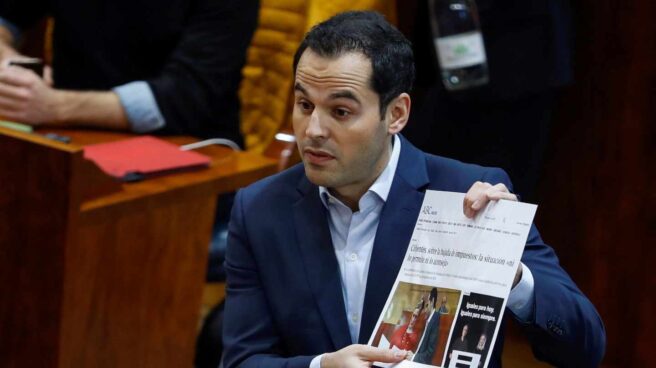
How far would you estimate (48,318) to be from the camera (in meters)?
2.86

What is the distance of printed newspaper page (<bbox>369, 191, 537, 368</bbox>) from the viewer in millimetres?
1900

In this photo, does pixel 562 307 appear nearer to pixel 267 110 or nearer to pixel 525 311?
pixel 525 311

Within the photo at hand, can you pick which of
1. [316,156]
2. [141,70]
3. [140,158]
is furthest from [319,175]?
[141,70]

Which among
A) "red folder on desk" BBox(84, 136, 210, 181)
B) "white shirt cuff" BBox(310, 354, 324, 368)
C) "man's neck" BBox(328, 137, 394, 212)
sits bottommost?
"white shirt cuff" BBox(310, 354, 324, 368)

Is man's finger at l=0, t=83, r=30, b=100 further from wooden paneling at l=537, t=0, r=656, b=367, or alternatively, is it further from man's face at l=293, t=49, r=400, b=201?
wooden paneling at l=537, t=0, r=656, b=367

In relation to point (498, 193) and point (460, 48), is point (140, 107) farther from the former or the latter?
point (498, 193)

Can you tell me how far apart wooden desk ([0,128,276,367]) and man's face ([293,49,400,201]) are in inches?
31.0

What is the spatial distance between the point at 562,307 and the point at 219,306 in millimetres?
1718

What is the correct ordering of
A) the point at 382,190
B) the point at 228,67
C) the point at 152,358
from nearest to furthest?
1. the point at 382,190
2. the point at 152,358
3. the point at 228,67

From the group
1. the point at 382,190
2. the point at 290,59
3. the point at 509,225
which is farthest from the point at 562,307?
the point at 290,59

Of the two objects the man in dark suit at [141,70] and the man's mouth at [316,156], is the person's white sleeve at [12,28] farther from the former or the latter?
the man's mouth at [316,156]

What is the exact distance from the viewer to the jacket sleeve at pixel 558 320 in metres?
2.07

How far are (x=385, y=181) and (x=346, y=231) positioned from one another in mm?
113

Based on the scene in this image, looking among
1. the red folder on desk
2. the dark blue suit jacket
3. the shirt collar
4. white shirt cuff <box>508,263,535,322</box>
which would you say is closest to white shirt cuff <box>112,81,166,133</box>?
the red folder on desk
